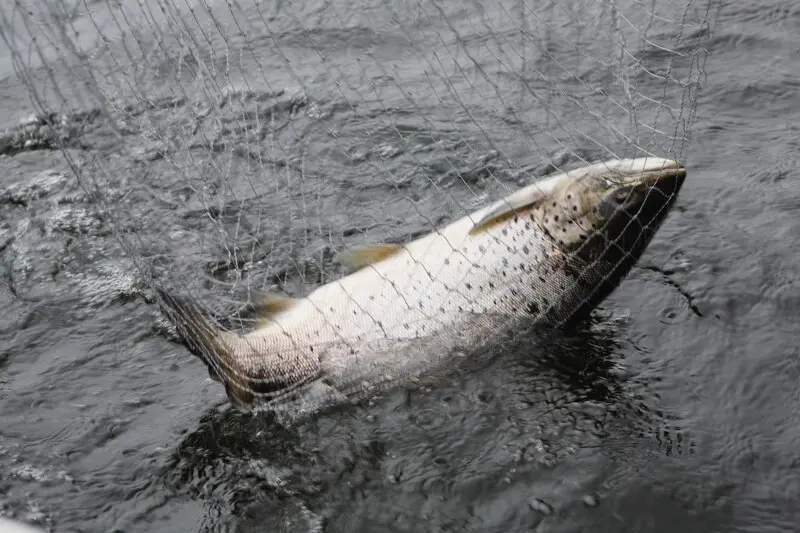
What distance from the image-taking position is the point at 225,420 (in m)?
4.43

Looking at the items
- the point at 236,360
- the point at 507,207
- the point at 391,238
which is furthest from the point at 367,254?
the point at 391,238

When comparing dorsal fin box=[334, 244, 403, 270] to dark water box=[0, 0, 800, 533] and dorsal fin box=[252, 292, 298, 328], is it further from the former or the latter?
dark water box=[0, 0, 800, 533]

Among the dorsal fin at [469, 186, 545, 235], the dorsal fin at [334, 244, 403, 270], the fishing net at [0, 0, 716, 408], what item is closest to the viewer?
the dorsal fin at [469, 186, 545, 235]

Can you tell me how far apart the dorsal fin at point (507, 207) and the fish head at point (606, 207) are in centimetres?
7

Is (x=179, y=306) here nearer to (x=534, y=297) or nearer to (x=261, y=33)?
(x=534, y=297)

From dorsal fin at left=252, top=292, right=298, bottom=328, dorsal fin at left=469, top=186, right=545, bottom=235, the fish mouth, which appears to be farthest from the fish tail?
the fish mouth

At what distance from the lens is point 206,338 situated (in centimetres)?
402

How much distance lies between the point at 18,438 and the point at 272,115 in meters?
3.16

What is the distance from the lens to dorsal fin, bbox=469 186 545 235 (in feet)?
14.3

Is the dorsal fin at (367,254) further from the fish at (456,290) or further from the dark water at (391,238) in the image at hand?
the dark water at (391,238)

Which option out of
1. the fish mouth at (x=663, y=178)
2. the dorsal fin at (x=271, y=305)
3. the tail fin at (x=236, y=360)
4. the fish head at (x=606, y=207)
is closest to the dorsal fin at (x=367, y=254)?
the dorsal fin at (x=271, y=305)

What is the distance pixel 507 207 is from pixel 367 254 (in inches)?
28.7

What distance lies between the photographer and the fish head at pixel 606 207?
14.3 feet

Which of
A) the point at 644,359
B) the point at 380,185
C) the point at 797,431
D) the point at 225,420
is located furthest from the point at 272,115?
the point at 797,431
